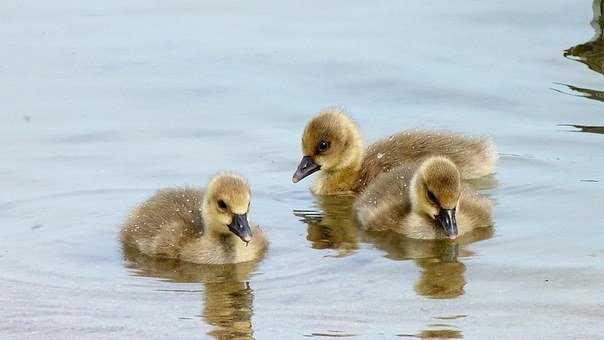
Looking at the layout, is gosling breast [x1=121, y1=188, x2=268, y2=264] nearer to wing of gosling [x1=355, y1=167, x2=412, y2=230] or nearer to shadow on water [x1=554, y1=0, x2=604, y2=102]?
wing of gosling [x1=355, y1=167, x2=412, y2=230]

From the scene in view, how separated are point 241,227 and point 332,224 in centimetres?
103

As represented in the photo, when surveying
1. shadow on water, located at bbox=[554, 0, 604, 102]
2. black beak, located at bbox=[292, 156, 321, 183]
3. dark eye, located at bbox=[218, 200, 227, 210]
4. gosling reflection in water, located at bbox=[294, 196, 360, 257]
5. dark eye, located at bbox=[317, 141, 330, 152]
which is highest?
shadow on water, located at bbox=[554, 0, 604, 102]

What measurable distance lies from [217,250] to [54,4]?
613cm

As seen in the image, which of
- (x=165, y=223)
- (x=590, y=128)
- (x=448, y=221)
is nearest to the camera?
(x=165, y=223)

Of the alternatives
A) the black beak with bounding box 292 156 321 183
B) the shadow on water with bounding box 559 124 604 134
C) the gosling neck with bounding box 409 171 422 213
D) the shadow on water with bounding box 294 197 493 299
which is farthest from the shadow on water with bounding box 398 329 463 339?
the shadow on water with bounding box 559 124 604 134

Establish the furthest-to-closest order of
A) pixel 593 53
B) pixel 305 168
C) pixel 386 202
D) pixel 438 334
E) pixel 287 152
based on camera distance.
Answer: pixel 593 53
pixel 287 152
pixel 305 168
pixel 386 202
pixel 438 334

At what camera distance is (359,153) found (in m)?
8.45

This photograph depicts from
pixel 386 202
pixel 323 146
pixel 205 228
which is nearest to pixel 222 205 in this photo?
pixel 205 228

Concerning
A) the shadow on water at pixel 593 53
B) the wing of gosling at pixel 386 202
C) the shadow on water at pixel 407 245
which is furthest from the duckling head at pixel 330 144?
the shadow on water at pixel 593 53

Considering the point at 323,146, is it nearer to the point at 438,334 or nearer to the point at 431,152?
the point at 431,152

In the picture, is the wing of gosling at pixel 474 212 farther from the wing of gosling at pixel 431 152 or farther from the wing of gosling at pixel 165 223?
the wing of gosling at pixel 165 223

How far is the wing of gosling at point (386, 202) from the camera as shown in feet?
24.0

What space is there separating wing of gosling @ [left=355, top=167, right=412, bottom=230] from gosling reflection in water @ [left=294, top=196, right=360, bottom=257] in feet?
0.29

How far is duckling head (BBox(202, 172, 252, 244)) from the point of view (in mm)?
6645
